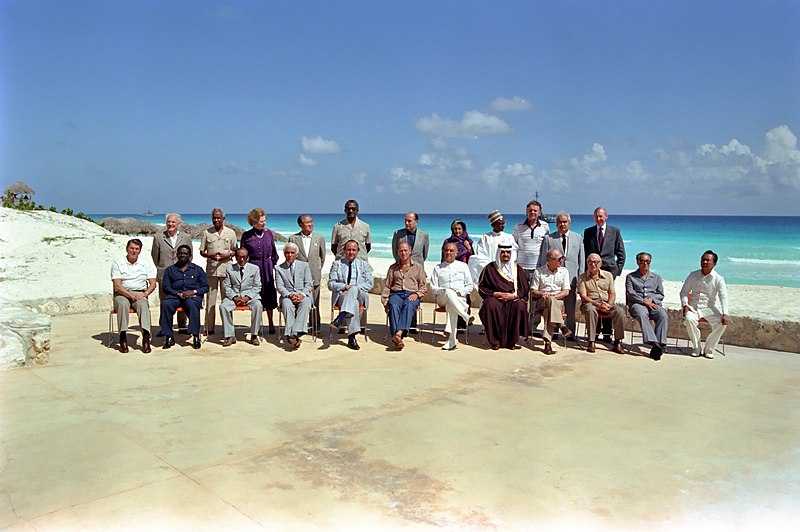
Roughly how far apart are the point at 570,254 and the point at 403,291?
185 centimetres

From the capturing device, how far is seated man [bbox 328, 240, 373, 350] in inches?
269

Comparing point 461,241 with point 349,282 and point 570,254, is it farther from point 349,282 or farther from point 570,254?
point 349,282

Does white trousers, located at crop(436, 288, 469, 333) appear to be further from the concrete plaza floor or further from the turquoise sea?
the turquoise sea

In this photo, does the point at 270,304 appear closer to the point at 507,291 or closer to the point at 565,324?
the point at 507,291

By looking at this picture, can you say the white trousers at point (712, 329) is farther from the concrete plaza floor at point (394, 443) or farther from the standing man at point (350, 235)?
the standing man at point (350, 235)

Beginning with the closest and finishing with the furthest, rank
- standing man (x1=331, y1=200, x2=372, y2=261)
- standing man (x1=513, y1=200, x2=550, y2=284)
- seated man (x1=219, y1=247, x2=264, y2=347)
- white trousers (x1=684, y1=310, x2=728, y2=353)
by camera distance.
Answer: white trousers (x1=684, y1=310, x2=728, y2=353) → seated man (x1=219, y1=247, x2=264, y2=347) → standing man (x1=513, y1=200, x2=550, y2=284) → standing man (x1=331, y1=200, x2=372, y2=261)

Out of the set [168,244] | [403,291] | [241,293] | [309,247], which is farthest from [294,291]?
[168,244]

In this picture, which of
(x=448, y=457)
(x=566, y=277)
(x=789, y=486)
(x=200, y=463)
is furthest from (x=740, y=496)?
(x=566, y=277)

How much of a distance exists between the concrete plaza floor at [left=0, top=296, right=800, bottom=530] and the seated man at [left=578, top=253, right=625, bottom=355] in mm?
533

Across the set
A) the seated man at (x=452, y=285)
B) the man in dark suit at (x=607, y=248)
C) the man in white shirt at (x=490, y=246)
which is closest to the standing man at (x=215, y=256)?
the seated man at (x=452, y=285)

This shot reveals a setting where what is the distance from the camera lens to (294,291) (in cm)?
688

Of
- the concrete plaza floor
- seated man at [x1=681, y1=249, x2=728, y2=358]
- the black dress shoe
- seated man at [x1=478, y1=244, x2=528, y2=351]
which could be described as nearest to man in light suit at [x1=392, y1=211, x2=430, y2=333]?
seated man at [x1=478, y1=244, x2=528, y2=351]

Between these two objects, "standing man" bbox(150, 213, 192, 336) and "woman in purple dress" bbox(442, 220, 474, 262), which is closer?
"standing man" bbox(150, 213, 192, 336)

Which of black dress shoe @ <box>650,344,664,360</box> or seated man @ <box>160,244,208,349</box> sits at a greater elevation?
seated man @ <box>160,244,208,349</box>
